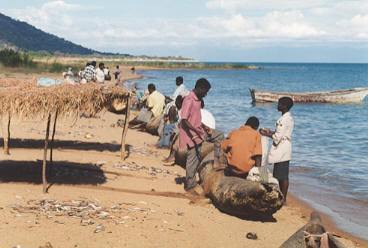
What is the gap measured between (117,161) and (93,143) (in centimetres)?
198

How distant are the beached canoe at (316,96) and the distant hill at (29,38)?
87.8 metres

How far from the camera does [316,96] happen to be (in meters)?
36.0

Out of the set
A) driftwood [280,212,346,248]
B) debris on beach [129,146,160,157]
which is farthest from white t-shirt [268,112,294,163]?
debris on beach [129,146,160,157]

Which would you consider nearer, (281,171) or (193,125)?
(281,171)

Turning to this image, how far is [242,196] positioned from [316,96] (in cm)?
2942

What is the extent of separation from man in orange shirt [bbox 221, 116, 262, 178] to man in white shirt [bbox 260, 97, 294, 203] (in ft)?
0.76

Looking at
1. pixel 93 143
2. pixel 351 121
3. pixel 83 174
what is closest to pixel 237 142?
pixel 83 174

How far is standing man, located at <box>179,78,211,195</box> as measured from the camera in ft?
28.8

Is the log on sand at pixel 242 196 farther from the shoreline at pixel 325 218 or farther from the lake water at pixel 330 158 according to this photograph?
the lake water at pixel 330 158

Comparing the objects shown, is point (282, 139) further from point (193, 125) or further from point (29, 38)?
point (29, 38)

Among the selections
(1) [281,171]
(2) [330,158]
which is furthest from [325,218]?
(2) [330,158]

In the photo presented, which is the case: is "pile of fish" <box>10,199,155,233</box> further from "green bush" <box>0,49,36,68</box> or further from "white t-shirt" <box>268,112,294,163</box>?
"green bush" <box>0,49,36,68</box>

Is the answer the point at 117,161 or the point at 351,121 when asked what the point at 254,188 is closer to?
the point at 117,161

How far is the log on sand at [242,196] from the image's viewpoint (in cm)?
759
